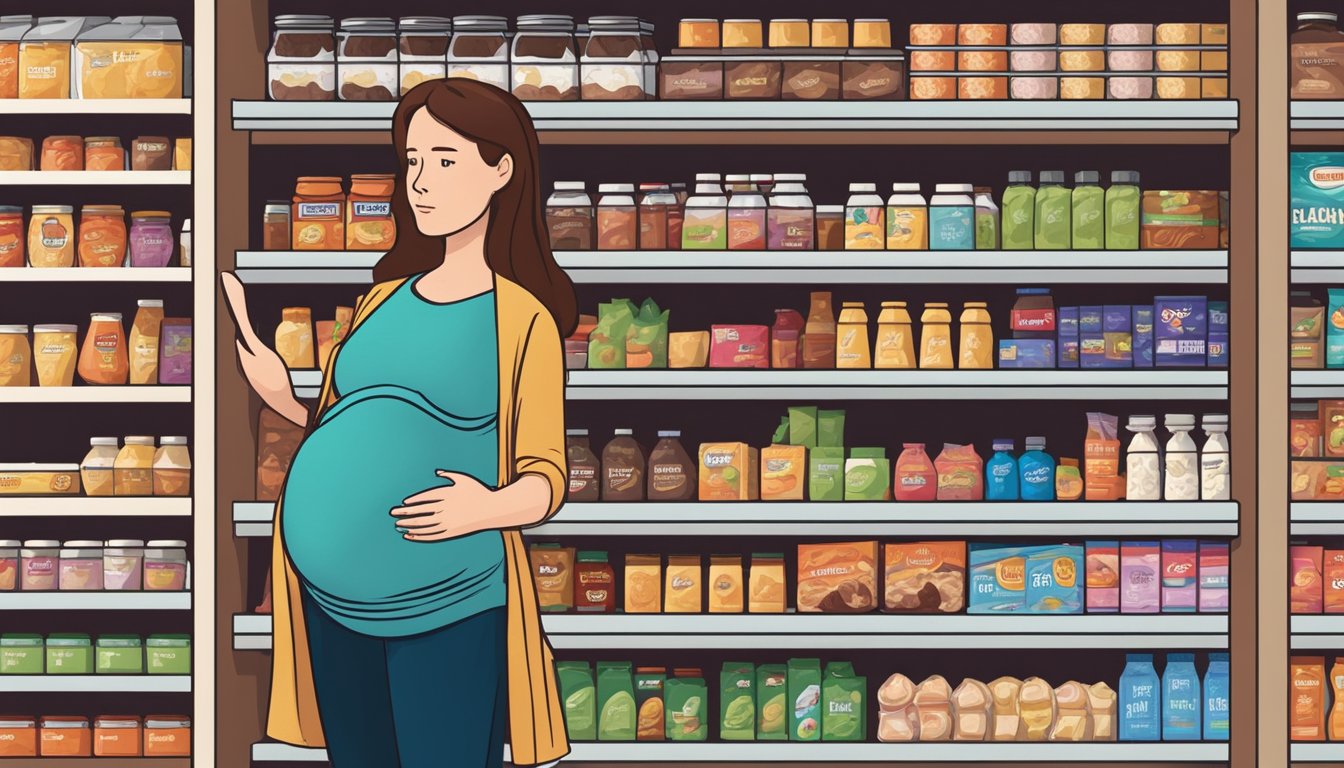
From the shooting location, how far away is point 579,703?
3389 mm

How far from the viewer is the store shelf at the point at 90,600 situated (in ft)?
11.2

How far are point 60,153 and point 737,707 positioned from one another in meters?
2.36

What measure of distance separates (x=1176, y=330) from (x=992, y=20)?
3.54 feet

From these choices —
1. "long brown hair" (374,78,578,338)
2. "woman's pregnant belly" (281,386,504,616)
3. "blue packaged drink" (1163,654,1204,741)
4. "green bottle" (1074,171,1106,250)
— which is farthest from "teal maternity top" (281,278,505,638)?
"blue packaged drink" (1163,654,1204,741)

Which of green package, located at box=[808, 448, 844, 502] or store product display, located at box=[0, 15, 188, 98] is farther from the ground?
store product display, located at box=[0, 15, 188, 98]

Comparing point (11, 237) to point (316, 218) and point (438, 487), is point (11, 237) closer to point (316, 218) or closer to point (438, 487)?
point (316, 218)

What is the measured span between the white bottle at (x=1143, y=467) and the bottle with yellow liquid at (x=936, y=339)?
0.52 m

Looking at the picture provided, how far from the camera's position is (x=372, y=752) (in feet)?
6.79

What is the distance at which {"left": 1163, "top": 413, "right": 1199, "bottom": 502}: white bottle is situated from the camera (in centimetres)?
337

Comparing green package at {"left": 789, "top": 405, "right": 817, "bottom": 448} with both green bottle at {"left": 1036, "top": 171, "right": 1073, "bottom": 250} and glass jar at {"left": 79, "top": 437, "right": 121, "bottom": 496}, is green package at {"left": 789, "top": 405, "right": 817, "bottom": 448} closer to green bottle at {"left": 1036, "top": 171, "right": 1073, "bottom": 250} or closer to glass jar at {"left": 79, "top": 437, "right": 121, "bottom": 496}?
green bottle at {"left": 1036, "top": 171, "right": 1073, "bottom": 250}

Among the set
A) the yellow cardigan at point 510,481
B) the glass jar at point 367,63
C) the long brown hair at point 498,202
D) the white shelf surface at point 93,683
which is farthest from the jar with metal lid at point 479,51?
the white shelf surface at point 93,683

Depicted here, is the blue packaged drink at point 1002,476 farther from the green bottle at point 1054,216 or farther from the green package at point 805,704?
the green package at point 805,704

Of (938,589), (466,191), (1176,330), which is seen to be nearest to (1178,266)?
(1176,330)

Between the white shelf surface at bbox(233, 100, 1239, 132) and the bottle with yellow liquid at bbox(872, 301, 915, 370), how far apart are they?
493 millimetres
